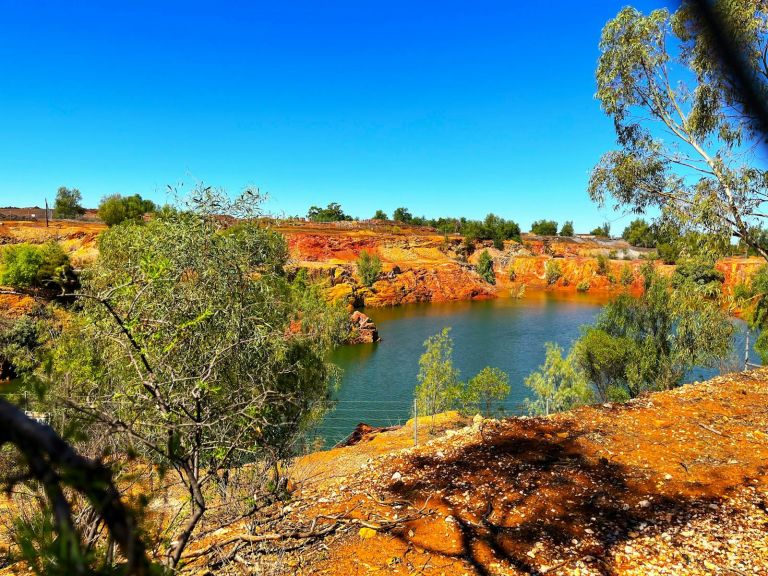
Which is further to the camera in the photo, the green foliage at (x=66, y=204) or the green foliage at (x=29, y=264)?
the green foliage at (x=66, y=204)

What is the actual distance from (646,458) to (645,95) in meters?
7.25

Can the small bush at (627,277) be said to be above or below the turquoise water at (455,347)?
above

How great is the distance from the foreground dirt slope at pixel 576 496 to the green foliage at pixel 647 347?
8.82 meters

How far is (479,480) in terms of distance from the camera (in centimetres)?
537

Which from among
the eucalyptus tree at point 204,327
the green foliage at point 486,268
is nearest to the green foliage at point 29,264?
the eucalyptus tree at point 204,327

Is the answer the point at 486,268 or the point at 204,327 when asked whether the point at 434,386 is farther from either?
the point at 486,268

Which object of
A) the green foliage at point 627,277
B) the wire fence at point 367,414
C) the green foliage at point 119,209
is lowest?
the wire fence at point 367,414

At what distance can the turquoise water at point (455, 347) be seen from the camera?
19.9 m

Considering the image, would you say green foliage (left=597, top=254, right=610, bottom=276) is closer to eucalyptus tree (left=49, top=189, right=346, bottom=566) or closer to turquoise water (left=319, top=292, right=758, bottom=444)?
turquoise water (left=319, top=292, right=758, bottom=444)

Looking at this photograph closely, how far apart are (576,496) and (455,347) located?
2669cm

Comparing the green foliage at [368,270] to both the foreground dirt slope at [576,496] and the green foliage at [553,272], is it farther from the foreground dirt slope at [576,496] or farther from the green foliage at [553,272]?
the foreground dirt slope at [576,496]

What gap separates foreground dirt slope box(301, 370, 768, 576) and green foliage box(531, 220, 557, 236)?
95.7 metres

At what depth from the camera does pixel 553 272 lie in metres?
66.4

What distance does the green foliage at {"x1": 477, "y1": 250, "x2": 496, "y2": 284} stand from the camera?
65.4 metres
